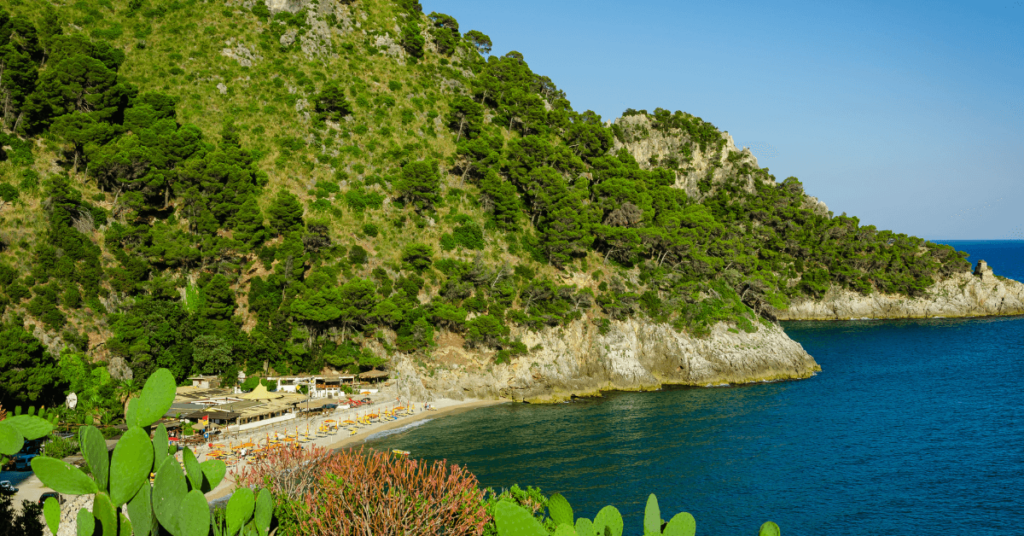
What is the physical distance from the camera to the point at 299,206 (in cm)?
6306

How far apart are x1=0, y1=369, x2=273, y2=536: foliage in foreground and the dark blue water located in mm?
26566

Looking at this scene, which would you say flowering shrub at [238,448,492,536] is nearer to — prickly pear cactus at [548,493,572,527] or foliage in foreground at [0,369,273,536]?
prickly pear cactus at [548,493,572,527]

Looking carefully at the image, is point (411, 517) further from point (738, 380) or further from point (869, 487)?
point (738, 380)

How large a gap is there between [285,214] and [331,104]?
77.1 ft

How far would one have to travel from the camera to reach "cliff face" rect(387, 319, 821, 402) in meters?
59.7

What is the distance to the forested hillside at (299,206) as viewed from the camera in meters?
51.3

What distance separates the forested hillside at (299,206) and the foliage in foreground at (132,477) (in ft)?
133

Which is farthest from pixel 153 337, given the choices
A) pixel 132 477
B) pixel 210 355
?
pixel 132 477

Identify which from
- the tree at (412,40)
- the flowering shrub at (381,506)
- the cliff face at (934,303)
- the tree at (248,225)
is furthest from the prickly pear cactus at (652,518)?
the cliff face at (934,303)

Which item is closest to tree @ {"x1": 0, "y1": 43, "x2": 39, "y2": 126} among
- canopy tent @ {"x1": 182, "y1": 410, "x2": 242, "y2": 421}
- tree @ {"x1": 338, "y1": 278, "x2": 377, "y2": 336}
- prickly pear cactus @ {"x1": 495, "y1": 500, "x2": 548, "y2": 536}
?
tree @ {"x1": 338, "y1": 278, "x2": 377, "y2": 336}

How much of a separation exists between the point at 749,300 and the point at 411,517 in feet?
249

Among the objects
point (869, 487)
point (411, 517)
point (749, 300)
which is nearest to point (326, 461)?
point (411, 517)

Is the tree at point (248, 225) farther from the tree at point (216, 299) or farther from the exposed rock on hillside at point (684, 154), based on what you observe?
the exposed rock on hillside at point (684, 154)

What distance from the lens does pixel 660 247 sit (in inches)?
3196
